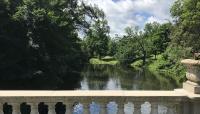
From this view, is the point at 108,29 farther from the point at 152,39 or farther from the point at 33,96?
the point at 33,96

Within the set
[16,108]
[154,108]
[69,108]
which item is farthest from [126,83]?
[16,108]

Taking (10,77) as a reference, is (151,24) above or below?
above

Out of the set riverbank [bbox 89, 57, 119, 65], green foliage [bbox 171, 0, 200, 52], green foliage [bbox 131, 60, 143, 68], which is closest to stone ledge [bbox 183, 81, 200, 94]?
green foliage [bbox 171, 0, 200, 52]

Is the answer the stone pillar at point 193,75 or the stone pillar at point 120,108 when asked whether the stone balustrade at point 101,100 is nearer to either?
the stone pillar at point 120,108

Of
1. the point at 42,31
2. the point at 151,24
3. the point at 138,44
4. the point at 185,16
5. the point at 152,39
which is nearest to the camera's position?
the point at 185,16

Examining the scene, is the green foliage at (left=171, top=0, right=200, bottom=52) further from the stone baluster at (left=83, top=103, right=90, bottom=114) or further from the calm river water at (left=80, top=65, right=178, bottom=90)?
the stone baluster at (left=83, top=103, right=90, bottom=114)

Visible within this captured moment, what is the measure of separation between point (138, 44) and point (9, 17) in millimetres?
67325

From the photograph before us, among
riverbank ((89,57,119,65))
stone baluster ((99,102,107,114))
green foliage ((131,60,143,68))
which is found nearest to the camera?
stone baluster ((99,102,107,114))

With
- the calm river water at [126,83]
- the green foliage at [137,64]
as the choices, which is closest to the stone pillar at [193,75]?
the calm river water at [126,83]

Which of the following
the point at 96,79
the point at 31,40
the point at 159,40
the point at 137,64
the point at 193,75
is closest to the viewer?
the point at 193,75

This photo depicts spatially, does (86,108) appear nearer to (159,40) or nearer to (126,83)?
(126,83)

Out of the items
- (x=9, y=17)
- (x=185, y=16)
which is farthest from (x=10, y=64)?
(x=185, y=16)

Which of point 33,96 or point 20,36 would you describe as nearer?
point 33,96

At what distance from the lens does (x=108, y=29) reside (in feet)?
314
